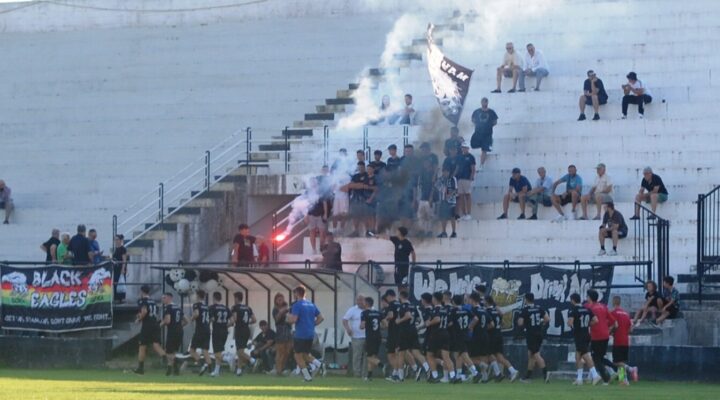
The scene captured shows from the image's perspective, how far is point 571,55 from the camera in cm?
3731

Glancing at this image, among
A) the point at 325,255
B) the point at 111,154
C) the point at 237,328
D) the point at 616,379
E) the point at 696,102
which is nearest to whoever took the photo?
the point at 616,379

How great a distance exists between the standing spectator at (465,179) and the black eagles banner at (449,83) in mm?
1272

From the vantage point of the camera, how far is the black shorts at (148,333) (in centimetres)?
2961

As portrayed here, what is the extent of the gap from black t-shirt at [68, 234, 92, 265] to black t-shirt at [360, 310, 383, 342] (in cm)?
685

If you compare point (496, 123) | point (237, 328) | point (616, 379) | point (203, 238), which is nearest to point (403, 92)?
point (496, 123)

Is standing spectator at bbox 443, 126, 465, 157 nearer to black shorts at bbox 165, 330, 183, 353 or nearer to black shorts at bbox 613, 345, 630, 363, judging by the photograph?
black shorts at bbox 165, 330, 183, 353

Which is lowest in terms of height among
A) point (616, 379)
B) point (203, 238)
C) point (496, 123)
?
point (616, 379)

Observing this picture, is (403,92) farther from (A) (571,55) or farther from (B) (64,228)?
(B) (64,228)

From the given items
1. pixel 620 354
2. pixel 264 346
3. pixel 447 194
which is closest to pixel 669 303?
pixel 620 354

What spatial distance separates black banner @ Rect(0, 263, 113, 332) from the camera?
31.8m

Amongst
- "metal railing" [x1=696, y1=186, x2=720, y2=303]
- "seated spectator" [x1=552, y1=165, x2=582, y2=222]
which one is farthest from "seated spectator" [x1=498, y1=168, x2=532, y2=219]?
"metal railing" [x1=696, y1=186, x2=720, y2=303]

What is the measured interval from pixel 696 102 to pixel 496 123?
3.81m

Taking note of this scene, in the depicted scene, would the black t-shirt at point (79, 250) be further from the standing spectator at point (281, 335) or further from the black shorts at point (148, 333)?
the standing spectator at point (281, 335)

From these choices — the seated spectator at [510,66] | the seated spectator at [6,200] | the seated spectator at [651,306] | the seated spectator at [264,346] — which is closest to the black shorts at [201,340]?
the seated spectator at [264,346]
